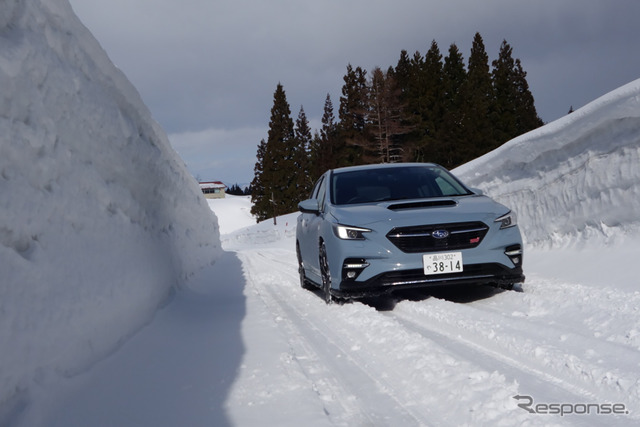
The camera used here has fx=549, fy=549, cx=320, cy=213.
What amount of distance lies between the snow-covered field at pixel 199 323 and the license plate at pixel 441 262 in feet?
1.15

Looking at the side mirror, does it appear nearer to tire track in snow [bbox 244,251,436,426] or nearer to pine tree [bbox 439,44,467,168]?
tire track in snow [bbox 244,251,436,426]

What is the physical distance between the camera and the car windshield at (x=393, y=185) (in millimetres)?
6742

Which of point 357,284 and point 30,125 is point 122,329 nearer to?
point 30,125

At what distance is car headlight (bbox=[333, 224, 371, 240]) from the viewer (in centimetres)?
562

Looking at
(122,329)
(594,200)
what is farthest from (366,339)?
(594,200)

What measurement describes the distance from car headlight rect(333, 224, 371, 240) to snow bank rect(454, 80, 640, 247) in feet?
12.2

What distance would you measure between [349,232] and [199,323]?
1.79 metres

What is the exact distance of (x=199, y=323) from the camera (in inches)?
220

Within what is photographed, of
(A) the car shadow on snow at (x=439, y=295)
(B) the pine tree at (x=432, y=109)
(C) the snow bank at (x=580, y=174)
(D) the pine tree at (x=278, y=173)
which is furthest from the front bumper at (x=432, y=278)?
(D) the pine tree at (x=278, y=173)

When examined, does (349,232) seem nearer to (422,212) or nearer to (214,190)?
(422,212)

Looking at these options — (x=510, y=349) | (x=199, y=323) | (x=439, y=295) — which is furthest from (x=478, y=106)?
(x=510, y=349)

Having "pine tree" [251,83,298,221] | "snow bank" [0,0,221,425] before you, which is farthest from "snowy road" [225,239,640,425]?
"pine tree" [251,83,298,221]

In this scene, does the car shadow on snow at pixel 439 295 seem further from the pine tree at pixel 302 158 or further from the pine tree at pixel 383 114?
the pine tree at pixel 302 158

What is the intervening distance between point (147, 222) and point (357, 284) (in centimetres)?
259
